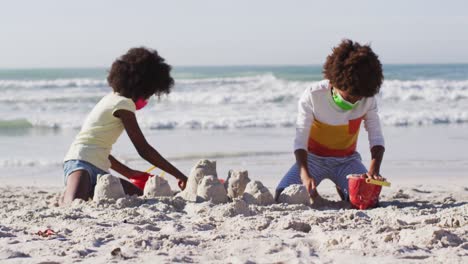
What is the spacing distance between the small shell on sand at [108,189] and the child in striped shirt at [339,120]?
1.13 metres

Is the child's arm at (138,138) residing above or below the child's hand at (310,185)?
above

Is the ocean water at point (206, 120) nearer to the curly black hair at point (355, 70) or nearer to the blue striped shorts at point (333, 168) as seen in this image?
the blue striped shorts at point (333, 168)

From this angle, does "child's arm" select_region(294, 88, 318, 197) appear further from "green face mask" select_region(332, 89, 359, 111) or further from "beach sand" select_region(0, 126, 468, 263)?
"beach sand" select_region(0, 126, 468, 263)

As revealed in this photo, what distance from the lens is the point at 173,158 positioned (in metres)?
8.50

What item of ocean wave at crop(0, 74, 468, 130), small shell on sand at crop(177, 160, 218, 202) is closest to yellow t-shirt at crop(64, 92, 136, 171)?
small shell on sand at crop(177, 160, 218, 202)

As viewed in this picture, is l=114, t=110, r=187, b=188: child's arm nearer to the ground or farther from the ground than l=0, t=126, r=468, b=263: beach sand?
farther from the ground

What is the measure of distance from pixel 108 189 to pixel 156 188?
1.32 feet

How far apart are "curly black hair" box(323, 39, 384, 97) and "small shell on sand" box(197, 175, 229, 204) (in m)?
1.01

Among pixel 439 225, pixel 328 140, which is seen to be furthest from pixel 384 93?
pixel 439 225

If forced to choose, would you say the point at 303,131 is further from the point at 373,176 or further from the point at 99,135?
the point at 99,135

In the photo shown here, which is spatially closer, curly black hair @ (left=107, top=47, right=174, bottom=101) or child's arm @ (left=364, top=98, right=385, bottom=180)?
curly black hair @ (left=107, top=47, right=174, bottom=101)

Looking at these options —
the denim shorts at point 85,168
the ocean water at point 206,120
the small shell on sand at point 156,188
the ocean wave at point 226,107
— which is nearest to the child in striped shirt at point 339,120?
the small shell on sand at point 156,188

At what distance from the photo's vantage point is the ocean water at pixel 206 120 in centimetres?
866

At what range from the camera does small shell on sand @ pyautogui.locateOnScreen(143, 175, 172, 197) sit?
5.08 m
